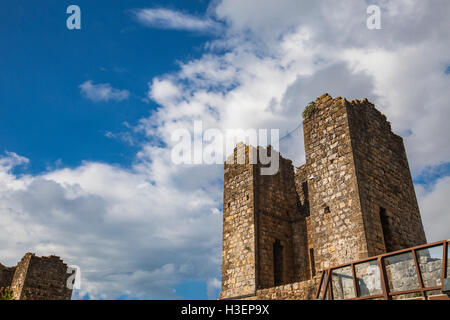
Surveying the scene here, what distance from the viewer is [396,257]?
6.76m

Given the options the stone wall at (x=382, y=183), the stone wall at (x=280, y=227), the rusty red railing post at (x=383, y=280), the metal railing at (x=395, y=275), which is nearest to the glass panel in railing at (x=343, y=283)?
the metal railing at (x=395, y=275)

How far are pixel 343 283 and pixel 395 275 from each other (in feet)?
4.44

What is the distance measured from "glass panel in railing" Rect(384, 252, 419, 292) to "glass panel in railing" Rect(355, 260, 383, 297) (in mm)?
222

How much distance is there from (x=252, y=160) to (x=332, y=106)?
477cm

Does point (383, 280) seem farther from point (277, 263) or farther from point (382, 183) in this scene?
point (277, 263)

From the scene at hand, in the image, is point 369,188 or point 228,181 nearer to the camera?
point 369,188

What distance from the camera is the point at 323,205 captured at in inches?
446

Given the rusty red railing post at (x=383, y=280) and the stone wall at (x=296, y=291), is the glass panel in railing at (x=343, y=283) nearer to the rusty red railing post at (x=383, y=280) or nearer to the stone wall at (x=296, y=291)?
the rusty red railing post at (x=383, y=280)

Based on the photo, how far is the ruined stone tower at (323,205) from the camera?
10.6 metres

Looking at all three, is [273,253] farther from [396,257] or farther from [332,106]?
[396,257]

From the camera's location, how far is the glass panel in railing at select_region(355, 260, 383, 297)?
6.87 m

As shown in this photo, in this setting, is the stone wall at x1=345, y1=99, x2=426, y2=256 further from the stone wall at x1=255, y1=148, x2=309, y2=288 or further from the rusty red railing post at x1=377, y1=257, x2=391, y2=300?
the stone wall at x1=255, y1=148, x2=309, y2=288
